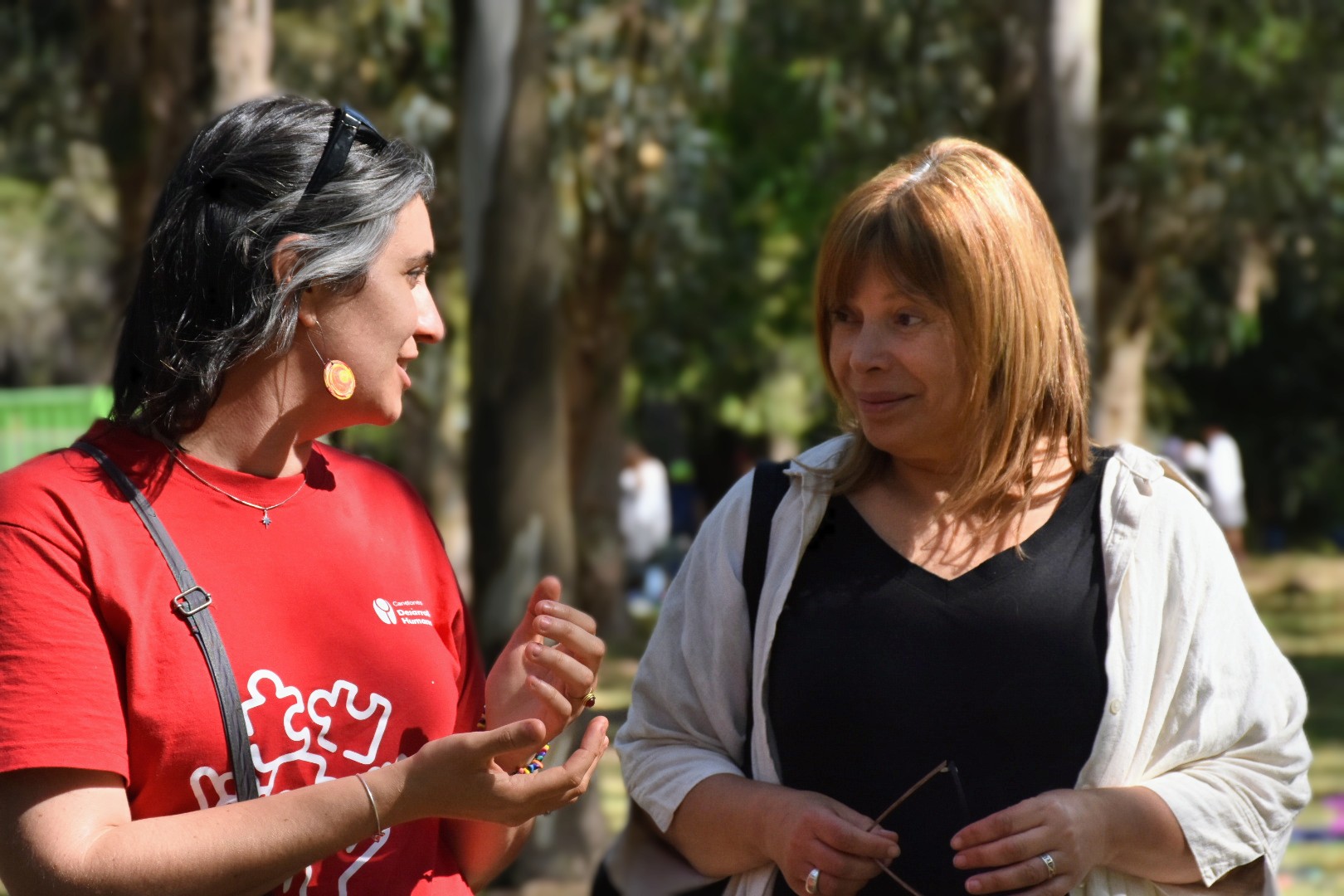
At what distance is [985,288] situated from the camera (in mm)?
2479

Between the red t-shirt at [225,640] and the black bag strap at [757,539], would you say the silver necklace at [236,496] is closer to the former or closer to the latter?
the red t-shirt at [225,640]

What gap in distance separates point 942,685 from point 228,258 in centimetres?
123

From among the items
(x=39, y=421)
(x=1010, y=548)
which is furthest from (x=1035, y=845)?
(x=39, y=421)

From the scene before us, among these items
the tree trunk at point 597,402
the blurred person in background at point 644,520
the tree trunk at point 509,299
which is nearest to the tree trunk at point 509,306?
the tree trunk at point 509,299

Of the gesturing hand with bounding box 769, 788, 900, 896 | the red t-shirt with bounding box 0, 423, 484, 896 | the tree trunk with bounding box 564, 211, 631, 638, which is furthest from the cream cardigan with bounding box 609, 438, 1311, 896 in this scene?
the tree trunk with bounding box 564, 211, 631, 638

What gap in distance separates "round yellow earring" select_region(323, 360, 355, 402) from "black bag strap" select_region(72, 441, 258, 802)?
0.31 metres

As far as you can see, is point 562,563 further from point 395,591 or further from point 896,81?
point 896,81

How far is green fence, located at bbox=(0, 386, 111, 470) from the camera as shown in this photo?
42.6ft

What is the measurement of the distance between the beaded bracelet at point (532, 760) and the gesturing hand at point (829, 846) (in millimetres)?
372

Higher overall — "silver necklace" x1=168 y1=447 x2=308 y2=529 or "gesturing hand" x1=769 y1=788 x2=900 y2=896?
"silver necklace" x1=168 y1=447 x2=308 y2=529

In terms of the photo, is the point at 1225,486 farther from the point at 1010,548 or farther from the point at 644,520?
the point at 1010,548

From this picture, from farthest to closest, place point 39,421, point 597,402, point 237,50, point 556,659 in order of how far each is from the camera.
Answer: point 597,402 → point 39,421 → point 237,50 → point 556,659

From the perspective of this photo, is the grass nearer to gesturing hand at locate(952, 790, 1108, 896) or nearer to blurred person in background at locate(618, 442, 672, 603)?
gesturing hand at locate(952, 790, 1108, 896)

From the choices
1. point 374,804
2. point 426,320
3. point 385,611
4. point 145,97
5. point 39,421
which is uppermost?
point 426,320
